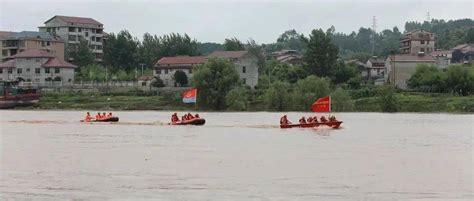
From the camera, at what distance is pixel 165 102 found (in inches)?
4021

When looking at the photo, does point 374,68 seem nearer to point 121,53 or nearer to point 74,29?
point 121,53

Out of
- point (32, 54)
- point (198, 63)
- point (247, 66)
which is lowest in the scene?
point (247, 66)

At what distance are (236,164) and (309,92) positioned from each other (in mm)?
58459

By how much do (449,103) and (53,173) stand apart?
70.0m

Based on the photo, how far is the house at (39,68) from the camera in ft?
401

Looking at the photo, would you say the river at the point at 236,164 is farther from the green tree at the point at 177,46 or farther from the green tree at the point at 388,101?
the green tree at the point at 177,46

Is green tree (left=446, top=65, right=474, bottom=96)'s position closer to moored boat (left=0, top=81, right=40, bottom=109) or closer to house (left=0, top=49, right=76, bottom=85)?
moored boat (left=0, top=81, right=40, bottom=109)

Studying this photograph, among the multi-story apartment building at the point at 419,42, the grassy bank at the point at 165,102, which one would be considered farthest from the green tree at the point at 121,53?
the multi-story apartment building at the point at 419,42

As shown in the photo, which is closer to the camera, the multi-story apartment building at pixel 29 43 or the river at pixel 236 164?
the river at pixel 236 164

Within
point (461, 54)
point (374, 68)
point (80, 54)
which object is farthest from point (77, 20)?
point (461, 54)

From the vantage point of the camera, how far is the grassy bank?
9388 centimetres

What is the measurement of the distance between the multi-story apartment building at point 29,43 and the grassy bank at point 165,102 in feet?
79.0

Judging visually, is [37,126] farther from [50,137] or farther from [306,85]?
[306,85]

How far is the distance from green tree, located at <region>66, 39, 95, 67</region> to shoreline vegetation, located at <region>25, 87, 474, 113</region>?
25.9 metres
